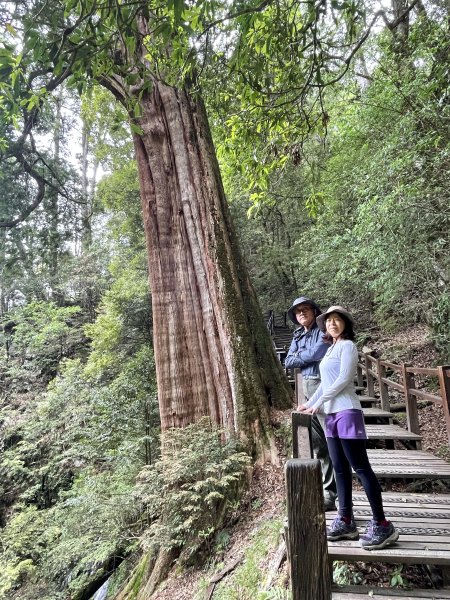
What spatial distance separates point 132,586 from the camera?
507 centimetres

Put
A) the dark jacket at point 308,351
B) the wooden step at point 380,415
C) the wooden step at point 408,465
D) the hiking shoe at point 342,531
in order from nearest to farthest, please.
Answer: the hiking shoe at point 342,531, the dark jacket at point 308,351, the wooden step at point 408,465, the wooden step at point 380,415

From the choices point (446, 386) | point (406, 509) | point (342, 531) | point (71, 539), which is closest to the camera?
point (342, 531)

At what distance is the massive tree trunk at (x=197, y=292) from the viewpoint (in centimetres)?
565

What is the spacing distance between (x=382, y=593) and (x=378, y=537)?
29 centimetres

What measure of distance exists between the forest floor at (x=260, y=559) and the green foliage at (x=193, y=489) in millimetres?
223

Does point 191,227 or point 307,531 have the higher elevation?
point 191,227

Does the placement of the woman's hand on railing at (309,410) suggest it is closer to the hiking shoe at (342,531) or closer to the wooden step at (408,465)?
the hiking shoe at (342,531)

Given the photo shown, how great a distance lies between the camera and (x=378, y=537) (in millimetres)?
2441

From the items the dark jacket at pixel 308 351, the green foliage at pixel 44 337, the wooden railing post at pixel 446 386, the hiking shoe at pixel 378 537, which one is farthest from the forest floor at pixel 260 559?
the green foliage at pixel 44 337

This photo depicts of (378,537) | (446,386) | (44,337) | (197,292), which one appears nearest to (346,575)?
(378,537)

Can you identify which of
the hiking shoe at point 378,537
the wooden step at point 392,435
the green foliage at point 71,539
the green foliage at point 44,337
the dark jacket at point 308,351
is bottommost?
the green foliage at point 71,539

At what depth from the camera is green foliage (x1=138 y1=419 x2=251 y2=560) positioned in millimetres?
4500

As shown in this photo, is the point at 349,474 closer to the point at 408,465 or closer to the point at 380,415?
the point at 408,465

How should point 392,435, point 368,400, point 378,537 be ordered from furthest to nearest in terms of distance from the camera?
point 368,400 → point 392,435 → point 378,537
